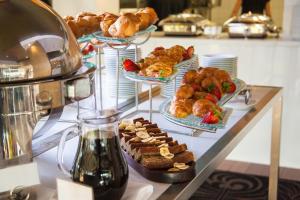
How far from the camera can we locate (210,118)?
3.23ft

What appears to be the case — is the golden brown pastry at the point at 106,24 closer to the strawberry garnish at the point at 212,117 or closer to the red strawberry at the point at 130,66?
the red strawberry at the point at 130,66

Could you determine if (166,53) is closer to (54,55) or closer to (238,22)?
(54,55)

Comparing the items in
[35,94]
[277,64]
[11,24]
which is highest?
[11,24]

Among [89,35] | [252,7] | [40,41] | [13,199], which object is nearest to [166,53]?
[89,35]

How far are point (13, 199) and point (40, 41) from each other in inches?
10.0

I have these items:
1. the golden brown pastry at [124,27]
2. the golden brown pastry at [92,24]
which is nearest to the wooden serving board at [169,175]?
the golden brown pastry at [124,27]

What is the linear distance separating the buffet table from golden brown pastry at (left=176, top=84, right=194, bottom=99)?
81 millimetres

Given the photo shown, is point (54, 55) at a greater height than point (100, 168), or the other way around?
point (54, 55)

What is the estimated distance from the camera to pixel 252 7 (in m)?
3.25

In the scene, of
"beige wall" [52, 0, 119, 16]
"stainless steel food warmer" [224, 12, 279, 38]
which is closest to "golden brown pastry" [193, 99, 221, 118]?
"stainless steel food warmer" [224, 12, 279, 38]

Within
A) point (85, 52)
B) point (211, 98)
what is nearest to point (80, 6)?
point (85, 52)

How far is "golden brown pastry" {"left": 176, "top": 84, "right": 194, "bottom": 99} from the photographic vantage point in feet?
3.56

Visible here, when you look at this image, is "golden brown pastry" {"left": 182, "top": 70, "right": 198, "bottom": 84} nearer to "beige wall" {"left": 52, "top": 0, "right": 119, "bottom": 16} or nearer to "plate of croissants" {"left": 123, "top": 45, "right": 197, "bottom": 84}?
"plate of croissants" {"left": 123, "top": 45, "right": 197, "bottom": 84}

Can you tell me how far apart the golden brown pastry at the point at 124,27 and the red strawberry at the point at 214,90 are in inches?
9.3
